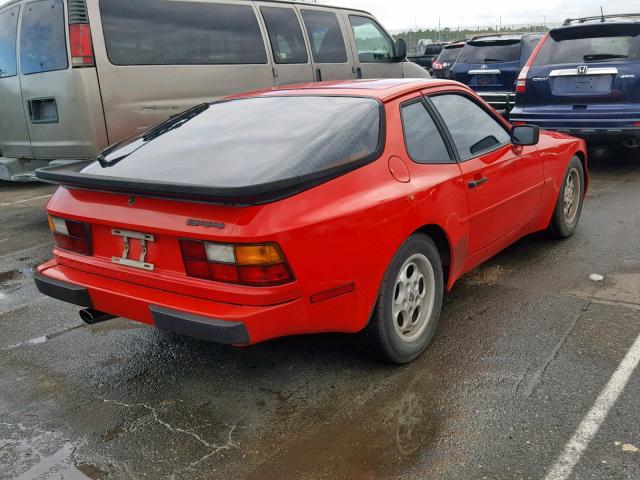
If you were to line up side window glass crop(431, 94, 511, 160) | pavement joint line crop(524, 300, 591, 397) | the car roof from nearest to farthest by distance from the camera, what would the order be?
pavement joint line crop(524, 300, 591, 397) → the car roof → side window glass crop(431, 94, 511, 160)

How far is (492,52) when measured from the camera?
10789mm

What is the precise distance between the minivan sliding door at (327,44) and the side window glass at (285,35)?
17 cm

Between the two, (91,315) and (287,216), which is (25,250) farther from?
(287,216)

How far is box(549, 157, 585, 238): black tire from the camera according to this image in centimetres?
501

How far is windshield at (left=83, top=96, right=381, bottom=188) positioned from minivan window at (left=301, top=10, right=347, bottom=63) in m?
4.31

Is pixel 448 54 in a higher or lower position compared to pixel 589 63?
higher

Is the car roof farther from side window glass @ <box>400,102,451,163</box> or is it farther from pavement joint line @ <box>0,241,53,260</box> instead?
pavement joint line @ <box>0,241,53,260</box>

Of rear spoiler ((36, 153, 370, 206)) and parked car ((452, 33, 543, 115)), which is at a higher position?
parked car ((452, 33, 543, 115))

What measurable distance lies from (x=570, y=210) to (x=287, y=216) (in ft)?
11.7

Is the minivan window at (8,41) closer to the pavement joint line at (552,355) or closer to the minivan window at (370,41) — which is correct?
the minivan window at (370,41)

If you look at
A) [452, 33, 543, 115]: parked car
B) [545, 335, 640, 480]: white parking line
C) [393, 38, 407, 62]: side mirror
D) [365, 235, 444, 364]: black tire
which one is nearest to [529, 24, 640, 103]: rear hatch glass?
[393, 38, 407, 62]: side mirror

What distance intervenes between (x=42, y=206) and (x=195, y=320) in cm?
594

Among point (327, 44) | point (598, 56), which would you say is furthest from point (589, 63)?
point (327, 44)

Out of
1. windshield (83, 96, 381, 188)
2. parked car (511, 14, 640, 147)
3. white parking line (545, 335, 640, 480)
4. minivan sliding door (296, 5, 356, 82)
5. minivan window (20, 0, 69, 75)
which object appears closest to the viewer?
white parking line (545, 335, 640, 480)
